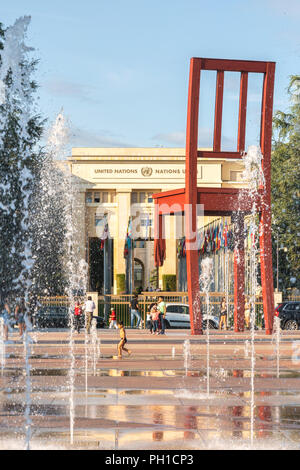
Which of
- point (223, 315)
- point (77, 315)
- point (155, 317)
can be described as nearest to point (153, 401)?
point (155, 317)

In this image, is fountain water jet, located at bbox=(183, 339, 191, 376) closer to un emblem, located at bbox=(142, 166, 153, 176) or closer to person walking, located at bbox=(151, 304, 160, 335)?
person walking, located at bbox=(151, 304, 160, 335)

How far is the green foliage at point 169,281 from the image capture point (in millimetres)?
71338

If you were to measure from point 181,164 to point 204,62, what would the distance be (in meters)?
53.8

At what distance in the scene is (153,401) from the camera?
10.6m

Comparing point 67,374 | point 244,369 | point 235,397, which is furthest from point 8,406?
point 244,369

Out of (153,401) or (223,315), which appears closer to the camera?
(153,401)

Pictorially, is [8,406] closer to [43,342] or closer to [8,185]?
[43,342]

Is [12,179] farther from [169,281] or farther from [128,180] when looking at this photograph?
[128,180]

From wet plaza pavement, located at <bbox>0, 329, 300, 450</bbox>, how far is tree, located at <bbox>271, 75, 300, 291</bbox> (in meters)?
23.8

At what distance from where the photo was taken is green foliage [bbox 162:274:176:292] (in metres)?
71.3

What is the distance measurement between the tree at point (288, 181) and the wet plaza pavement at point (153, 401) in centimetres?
A: 2377

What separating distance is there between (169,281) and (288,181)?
31283mm

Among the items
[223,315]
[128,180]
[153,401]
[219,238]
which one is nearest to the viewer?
[153,401]

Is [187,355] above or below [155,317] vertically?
below
